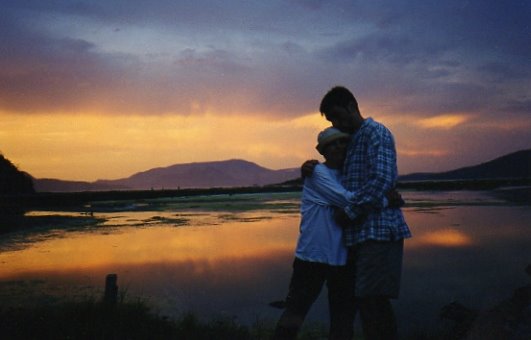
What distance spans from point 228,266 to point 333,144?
8963mm

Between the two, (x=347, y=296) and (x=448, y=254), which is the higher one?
(x=347, y=296)

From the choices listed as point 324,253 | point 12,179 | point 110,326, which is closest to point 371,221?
point 324,253

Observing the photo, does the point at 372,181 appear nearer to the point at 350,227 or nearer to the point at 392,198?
the point at 392,198

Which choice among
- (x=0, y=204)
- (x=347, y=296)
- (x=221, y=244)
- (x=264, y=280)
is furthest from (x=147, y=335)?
(x=0, y=204)

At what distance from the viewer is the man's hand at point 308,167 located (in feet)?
10.4

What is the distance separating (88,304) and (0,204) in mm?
28883

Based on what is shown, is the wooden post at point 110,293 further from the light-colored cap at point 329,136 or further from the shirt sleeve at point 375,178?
the shirt sleeve at point 375,178

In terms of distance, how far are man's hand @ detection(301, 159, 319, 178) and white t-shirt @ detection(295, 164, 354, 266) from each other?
0.03m

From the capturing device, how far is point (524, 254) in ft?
41.2

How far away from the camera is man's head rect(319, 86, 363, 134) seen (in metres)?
3.17

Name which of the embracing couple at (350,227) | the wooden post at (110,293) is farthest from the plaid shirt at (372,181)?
the wooden post at (110,293)

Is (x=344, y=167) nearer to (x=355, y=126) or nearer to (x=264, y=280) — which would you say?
(x=355, y=126)

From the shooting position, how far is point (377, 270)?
2941 mm

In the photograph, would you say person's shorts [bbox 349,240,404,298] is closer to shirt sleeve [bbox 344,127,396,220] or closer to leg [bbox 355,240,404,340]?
leg [bbox 355,240,404,340]
